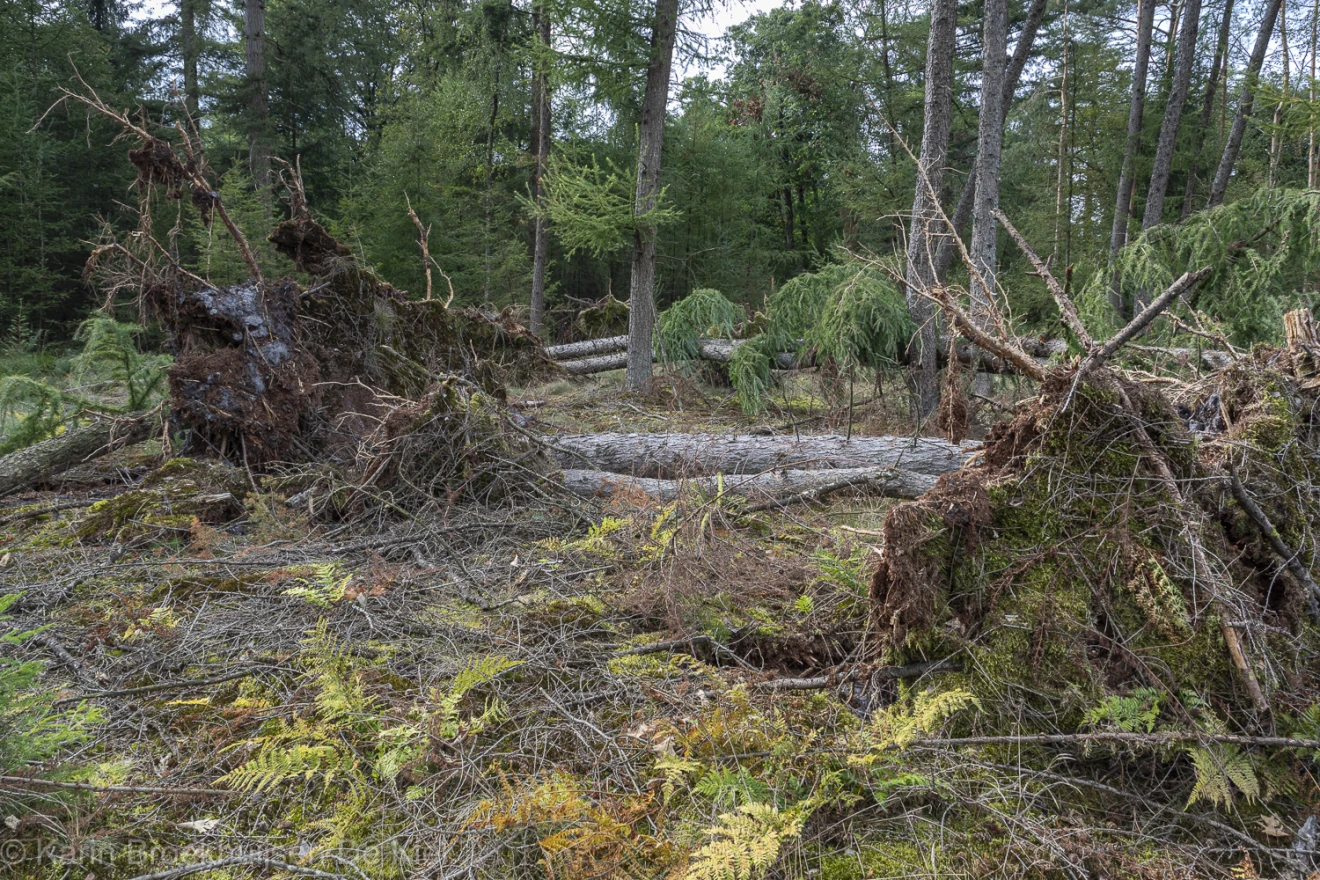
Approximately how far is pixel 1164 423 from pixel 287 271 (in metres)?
16.5

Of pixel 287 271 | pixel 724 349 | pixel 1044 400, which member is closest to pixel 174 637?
pixel 1044 400

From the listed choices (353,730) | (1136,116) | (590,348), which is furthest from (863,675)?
(1136,116)

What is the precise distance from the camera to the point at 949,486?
2.58 metres

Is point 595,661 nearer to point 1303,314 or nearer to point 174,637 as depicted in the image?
point 174,637

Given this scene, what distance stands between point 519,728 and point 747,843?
105 cm

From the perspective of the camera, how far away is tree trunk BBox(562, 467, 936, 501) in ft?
16.5

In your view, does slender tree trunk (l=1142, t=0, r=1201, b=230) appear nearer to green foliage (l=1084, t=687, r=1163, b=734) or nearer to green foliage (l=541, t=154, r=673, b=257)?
green foliage (l=541, t=154, r=673, b=257)

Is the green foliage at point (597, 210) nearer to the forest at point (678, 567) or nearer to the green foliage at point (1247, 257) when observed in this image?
the forest at point (678, 567)

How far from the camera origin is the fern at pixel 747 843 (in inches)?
67.4

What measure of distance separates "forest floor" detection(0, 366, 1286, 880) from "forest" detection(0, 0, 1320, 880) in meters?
0.02

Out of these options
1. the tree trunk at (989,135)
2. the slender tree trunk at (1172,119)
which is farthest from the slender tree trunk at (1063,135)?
the tree trunk at (989,135)

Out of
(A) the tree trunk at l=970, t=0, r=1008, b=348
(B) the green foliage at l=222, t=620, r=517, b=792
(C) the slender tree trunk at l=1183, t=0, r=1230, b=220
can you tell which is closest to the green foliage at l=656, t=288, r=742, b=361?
(A) the tree trunk at l=970, t=0, r=1008, b=348

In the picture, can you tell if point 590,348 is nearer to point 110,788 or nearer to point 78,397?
point 78,397

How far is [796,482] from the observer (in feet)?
16.8
